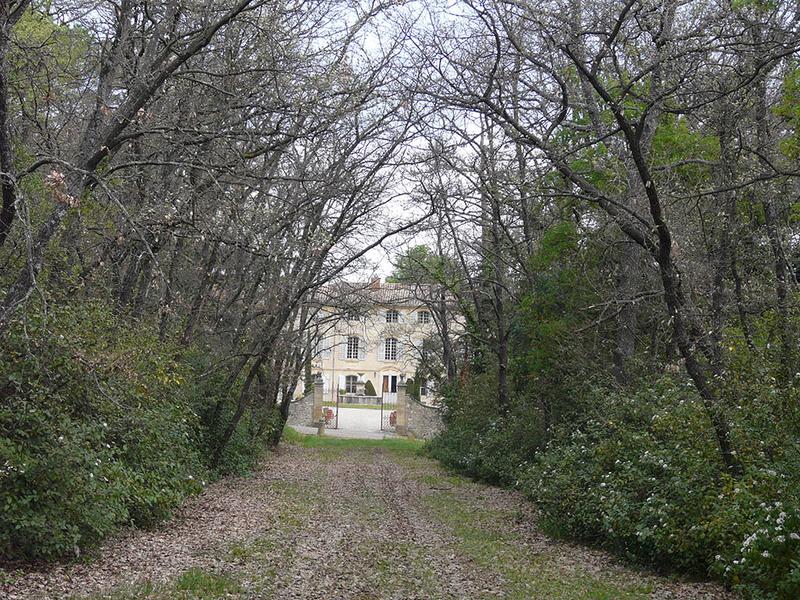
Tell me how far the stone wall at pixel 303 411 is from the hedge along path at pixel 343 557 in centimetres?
2955

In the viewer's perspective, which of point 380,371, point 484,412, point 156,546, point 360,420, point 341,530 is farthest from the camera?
point 380,371

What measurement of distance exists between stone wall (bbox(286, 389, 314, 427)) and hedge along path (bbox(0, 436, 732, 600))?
29554mm

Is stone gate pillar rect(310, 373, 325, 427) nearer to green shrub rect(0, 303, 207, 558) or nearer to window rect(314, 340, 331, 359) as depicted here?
window rect(314, 340, 331, 359)

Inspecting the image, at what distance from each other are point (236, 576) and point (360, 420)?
42676 millimetres

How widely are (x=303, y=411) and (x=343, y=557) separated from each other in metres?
37.7

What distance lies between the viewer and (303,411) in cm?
4750

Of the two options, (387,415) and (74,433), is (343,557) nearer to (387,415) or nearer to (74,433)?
(74,433)

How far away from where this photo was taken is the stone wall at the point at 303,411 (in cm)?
4716

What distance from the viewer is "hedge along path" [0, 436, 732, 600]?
26.7 feet

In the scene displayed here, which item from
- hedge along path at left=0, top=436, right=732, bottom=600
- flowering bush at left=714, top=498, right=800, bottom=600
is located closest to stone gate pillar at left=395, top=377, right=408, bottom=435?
hedge along path at left=0, top=436, right=732, bottom=600

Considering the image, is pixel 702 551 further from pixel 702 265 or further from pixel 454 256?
pixel 454 256

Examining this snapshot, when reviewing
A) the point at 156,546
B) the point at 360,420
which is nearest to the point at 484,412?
the point at 156,546

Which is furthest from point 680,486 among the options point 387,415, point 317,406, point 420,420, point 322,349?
point 387,415

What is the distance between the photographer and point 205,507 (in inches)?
558
